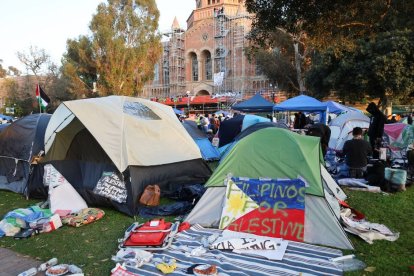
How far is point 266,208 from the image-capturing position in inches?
199

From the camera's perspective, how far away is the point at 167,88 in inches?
2103

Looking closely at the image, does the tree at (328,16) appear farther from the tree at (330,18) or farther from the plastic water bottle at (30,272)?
the plastic water bottle at (30,272)

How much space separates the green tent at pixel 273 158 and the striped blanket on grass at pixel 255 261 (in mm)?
1058

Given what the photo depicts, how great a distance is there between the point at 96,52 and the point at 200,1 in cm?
3320

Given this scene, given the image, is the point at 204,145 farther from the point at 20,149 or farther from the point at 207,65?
the point at 207,65

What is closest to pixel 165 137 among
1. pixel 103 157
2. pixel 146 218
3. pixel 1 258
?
pixel 103 157

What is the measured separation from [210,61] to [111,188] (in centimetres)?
4569

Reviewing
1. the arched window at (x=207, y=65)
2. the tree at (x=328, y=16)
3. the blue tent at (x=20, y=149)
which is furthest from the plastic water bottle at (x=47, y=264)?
the arched window at (x=207, y=65)

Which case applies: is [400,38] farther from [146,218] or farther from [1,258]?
[1,258]

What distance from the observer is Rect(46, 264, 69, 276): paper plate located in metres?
3.95

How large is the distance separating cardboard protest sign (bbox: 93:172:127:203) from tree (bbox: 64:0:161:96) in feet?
93.5

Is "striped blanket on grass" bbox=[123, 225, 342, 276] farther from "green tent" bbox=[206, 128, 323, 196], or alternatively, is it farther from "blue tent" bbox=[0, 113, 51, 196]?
"blue tent" bbox=[0, 113, 51, 196]

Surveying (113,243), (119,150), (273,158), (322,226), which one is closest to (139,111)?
(119,150)

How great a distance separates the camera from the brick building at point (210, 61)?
148 feet
